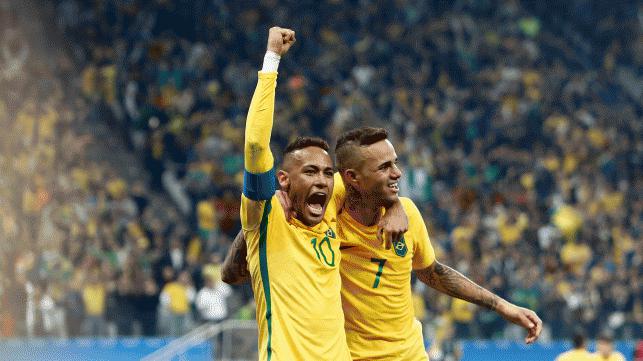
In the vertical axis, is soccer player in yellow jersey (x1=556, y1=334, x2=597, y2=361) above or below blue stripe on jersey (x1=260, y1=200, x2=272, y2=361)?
below

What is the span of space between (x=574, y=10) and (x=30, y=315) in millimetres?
13296

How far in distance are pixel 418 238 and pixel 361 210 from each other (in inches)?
13.2

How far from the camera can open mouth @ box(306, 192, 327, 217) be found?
14.9 feet

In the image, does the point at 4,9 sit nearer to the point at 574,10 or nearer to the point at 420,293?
the point at 420,293

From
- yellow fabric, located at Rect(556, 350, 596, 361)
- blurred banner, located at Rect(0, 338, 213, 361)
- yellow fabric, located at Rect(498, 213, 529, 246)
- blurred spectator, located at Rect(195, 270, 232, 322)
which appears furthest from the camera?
yellow fabric, located at Rect(498, 213, 529, 246)

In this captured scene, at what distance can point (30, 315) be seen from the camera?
14266 millimetres

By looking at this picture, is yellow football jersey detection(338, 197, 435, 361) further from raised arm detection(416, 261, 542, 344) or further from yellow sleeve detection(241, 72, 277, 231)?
yellow sleeve detection(241, 72, 277, 231)

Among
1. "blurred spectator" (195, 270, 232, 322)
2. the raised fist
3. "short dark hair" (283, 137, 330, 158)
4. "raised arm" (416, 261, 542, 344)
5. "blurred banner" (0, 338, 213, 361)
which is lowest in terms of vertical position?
"blurred banner" (0, 338, 213, 361)

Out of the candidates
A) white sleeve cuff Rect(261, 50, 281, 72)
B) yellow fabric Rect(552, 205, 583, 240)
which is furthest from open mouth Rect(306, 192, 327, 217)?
yellow fabric Rect(552, 205, 583, 240)

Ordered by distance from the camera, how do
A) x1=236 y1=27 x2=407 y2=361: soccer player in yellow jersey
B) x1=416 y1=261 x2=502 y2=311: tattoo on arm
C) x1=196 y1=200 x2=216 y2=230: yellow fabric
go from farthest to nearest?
1. x1=196 y1=200 x2=216 y2=230: yellow fabric
2. x1=416 y1=261 x2=502 y2=311: tattoo on arm
3. x1=236 y1=27 x2=407 y2=361: soccer player in yellow jersey

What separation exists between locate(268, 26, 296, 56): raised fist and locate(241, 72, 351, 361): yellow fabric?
0.47 ft

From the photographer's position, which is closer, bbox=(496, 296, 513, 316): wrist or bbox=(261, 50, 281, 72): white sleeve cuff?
bbox=(261, 50, 281, 72): white sleeve cuff

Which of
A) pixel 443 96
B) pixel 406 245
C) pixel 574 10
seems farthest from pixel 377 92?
pixel 406 245

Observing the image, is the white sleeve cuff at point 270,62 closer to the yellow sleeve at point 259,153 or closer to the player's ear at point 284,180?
the yellow sleeve at point 259,153
